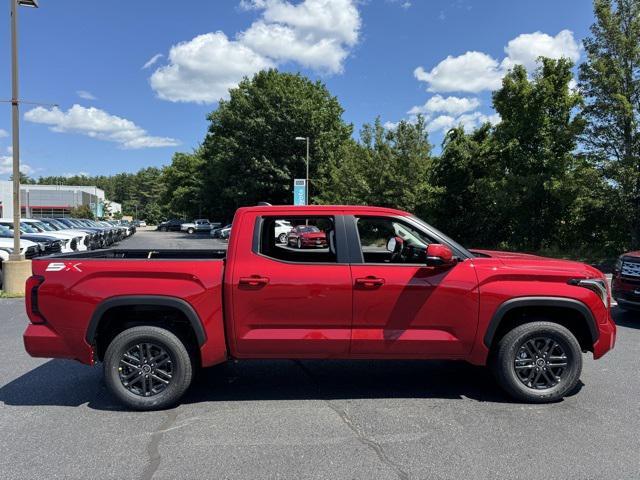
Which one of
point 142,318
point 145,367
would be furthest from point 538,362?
point 142,318

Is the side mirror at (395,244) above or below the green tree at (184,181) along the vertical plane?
below

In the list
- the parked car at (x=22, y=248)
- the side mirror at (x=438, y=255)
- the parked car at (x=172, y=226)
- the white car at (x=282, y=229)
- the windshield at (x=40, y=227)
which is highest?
the white car at (x=282, y=229)

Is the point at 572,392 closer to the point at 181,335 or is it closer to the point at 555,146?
the point at 181,335

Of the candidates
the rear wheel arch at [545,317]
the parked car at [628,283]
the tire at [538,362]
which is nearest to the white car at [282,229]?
the rear wheel arch at [545,317]

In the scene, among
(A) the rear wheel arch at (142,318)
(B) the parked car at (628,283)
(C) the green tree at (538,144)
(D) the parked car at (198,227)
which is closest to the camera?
(A) the rear wheel arch at (142,318)

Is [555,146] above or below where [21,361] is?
above

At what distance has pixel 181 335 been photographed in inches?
180

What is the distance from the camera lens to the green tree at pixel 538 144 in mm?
17719

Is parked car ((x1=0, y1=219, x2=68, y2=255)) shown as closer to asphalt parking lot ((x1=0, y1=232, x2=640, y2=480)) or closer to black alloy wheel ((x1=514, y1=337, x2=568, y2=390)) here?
asphalt parking lot ((x1=0, y1=232, x2=640, y2=480))

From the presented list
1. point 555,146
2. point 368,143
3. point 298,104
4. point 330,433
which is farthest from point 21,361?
point 298,104

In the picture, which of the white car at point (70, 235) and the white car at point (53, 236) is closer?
the white car at point (53, 236)

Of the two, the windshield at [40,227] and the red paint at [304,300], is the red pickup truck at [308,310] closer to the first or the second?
the red paint at [304,300]

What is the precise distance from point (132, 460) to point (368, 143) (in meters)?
29.6

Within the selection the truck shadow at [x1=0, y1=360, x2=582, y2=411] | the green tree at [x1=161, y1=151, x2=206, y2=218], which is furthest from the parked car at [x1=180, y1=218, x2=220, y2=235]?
the truck shadow at [x1=0, y1=360, x2=582, y2=411]
